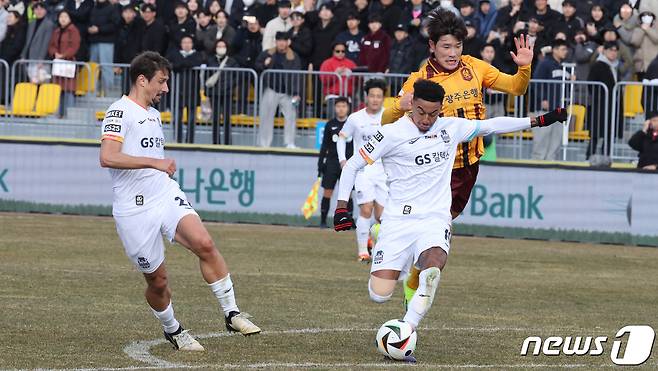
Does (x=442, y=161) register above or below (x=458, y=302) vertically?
above

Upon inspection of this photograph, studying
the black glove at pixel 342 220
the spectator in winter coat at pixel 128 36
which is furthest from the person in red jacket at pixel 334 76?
the black glove at pixel 342 220

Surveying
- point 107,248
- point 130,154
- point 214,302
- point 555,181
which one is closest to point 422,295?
point 130,154

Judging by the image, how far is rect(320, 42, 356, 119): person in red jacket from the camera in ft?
82.9

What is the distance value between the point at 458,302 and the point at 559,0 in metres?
12.4

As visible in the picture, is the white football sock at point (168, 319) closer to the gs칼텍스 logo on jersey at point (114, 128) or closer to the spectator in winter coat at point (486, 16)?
the gs칼텍스 logo on jersey at point (114, 128)

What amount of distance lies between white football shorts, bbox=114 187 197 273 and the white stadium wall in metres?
13.4

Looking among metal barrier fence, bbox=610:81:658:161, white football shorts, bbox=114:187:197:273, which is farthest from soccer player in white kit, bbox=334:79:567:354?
metal barrier fence, bbox=610:81:658:161

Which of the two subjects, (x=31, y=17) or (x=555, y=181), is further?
(x=31, y=17)

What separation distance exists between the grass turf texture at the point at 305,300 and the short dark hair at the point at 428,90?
77.4 inches

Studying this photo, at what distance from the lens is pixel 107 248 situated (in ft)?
67.3

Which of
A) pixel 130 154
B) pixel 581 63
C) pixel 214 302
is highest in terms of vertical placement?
pixel 581 63

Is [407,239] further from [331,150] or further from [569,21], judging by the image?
[569,21]

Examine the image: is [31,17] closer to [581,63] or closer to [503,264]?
[581,63]

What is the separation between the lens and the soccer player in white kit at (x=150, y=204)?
11.0 metres
